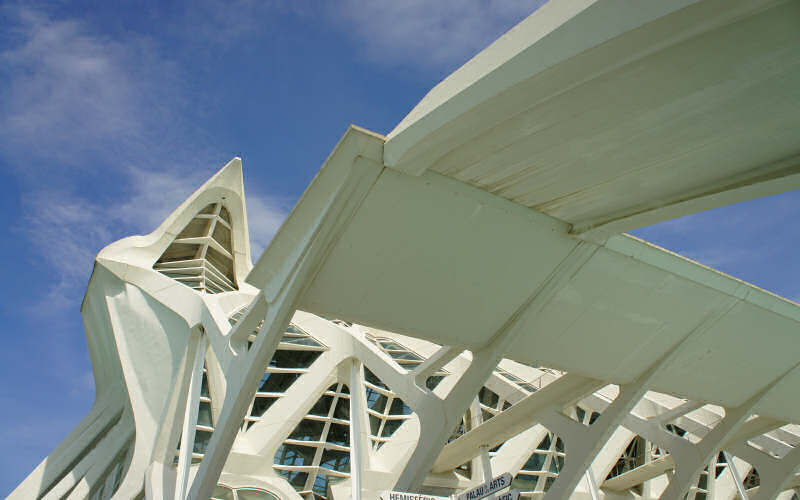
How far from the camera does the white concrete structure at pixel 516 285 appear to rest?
6.09 meters

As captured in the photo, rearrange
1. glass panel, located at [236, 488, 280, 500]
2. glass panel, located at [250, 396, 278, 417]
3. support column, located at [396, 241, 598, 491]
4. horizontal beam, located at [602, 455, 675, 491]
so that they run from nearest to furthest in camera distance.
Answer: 1. support column, located at [396, 241, 598, 491]
2. glass panel, located at [236, 488, 280, 500]
3. horizontal beam, located at [602, 455, 675, 491]
4. glass panel, located at [250, 396, 278, 417]

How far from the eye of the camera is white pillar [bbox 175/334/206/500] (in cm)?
1390

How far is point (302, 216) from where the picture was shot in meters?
9.40

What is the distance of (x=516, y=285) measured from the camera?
10.8 metres

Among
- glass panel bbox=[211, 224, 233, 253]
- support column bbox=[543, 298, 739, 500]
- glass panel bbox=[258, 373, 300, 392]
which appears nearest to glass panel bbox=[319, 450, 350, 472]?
glass panel bbox=[258, 373, 300, 392]

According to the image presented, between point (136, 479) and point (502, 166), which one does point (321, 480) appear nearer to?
point (136, 479)

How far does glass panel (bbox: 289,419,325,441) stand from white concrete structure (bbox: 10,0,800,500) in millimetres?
65

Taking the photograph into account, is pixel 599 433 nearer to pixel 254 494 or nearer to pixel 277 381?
pixel 254 494

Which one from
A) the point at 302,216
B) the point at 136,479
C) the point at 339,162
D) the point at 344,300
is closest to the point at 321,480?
the point at 136,479

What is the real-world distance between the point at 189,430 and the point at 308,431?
9.42 m

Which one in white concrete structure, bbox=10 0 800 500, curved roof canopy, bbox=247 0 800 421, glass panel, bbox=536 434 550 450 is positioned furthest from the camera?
glass panel, bbox=536 434 550 450

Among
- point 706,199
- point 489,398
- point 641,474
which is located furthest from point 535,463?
point 706,199

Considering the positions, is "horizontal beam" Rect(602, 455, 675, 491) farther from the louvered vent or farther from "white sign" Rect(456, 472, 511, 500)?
the louvered vent

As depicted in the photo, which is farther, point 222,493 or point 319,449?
point 319,449
